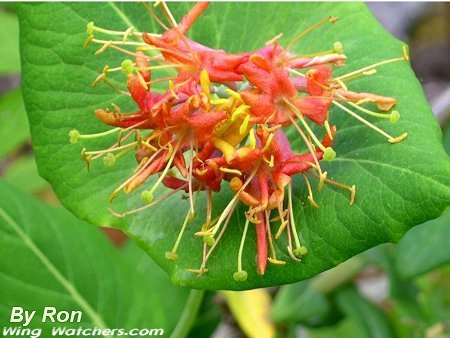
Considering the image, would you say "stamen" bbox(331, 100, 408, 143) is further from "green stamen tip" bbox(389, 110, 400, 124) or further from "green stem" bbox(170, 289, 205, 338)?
"green stem" bbox(170, 289, 205, 338)

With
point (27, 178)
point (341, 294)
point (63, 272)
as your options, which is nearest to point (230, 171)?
point (63, 272)

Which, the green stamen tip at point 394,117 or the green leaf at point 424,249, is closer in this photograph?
the green stamen tip at point 394,117

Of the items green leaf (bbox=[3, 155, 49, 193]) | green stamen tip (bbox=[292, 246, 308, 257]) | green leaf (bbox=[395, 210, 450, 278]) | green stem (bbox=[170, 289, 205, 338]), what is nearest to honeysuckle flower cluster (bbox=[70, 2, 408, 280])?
green stamen tip (bbox=[292, 246, 308, 257])

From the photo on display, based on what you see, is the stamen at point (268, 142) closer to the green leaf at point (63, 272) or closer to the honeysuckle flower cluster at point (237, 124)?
the honeysuckle flower cluster at point (237, 124)

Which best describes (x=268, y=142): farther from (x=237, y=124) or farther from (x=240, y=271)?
(x=240, y=271)

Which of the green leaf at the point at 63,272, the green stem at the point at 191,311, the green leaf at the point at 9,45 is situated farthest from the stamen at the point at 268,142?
the green leaf at the point at 9,45
